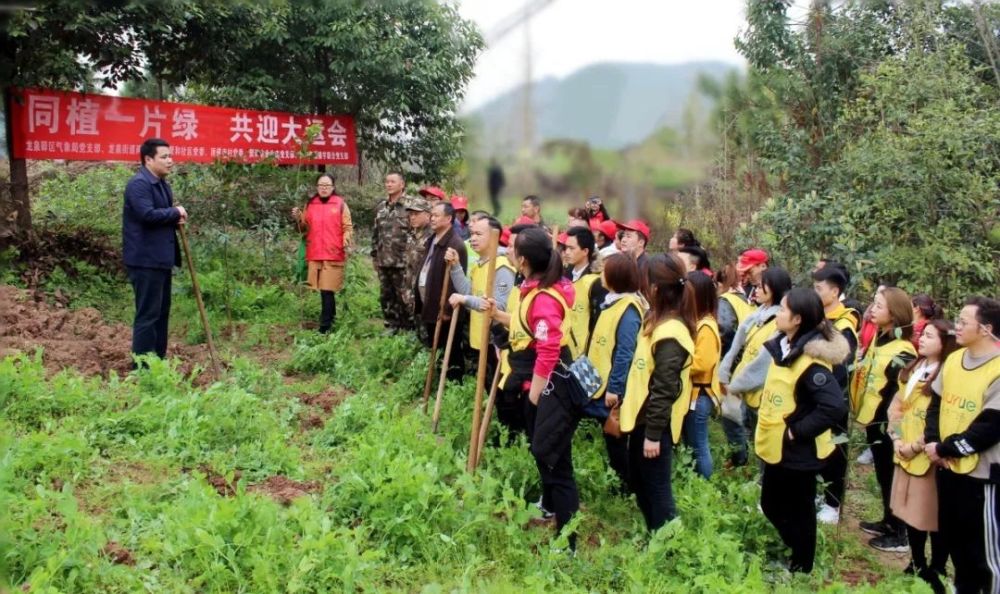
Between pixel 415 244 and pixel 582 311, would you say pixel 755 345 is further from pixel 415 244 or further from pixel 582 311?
pixel 415 244

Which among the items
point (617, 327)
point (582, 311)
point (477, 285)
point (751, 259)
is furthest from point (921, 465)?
point (477, 285)

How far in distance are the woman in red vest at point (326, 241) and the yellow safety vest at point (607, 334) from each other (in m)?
3.90

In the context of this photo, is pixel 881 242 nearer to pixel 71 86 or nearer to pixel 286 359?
pixel 286 359

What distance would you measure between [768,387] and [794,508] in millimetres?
608

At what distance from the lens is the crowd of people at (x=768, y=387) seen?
11.4 feet

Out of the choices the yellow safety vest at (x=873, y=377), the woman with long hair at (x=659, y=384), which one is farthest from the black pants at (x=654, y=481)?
the yellow safety vest at (x=873, y=377)

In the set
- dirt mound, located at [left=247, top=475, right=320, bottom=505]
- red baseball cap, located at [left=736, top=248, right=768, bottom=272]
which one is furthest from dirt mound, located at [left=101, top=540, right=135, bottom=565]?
red baseball cap, located at [left=736, top=248, right=768, bottom=272]

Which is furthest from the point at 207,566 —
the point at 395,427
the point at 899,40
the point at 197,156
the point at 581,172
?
the point at 197,156

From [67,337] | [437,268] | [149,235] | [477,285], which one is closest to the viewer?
[477,285]

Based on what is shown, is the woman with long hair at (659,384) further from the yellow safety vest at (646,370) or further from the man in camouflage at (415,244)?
the man in camouflage at (415,244)

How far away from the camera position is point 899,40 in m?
6.20

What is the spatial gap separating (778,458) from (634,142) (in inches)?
115

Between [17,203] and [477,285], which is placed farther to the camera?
[17,203]

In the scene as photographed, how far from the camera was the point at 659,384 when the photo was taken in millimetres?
3592
